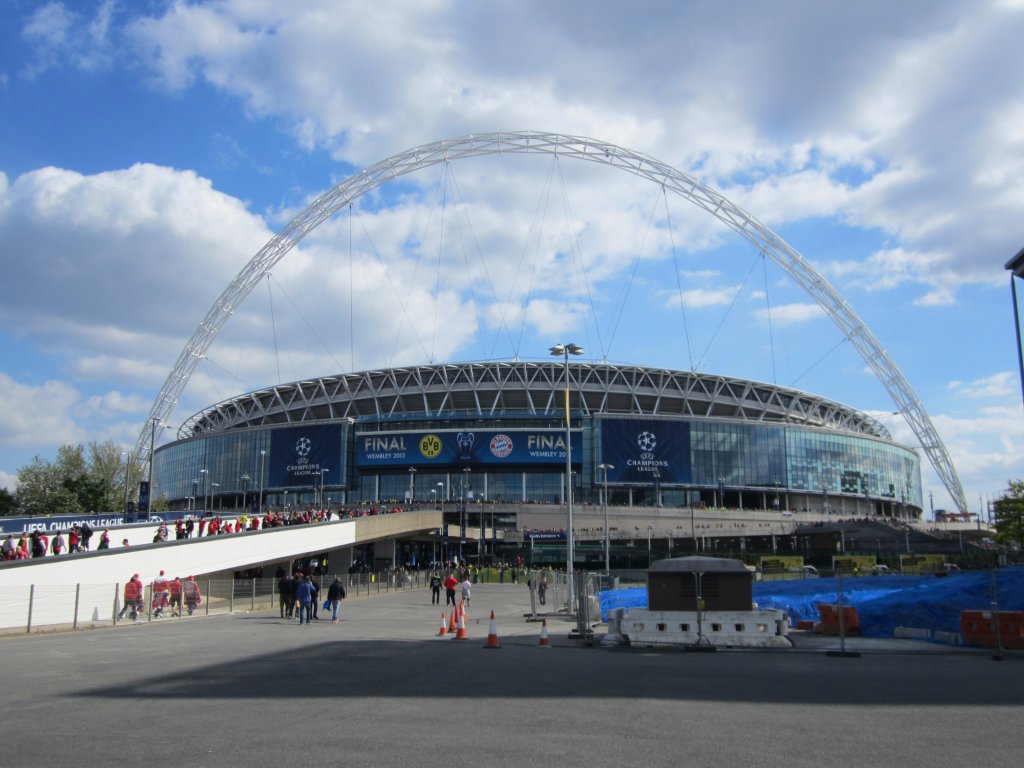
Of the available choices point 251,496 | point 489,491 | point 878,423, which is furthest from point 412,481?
point 878,423

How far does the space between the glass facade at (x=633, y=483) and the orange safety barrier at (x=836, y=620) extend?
85756 millimetres

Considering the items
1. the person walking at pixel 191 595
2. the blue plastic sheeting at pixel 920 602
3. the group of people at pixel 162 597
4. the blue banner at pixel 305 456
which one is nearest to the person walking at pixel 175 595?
the group of people at pixel 162 597

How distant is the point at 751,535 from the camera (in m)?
103

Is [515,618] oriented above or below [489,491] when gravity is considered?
below

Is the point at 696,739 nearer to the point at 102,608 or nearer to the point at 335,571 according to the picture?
the point at 102,608

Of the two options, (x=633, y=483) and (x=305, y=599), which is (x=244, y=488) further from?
(x=305, y=599)

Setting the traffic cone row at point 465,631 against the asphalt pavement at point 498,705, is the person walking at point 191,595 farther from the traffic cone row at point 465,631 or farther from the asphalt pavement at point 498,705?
the asphalt pavement at point 498,705

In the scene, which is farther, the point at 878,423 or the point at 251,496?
the point at 878,423

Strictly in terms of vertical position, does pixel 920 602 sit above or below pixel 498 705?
above

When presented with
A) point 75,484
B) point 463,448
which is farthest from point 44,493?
point 463,448

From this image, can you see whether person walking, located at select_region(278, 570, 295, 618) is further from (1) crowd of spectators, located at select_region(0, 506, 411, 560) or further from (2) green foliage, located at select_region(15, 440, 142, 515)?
(2) green foliage, located at select_region(15, 440, 142, 515)

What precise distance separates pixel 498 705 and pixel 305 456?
371 ft

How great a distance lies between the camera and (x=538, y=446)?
112688 millimetres

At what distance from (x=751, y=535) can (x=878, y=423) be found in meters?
59.2
